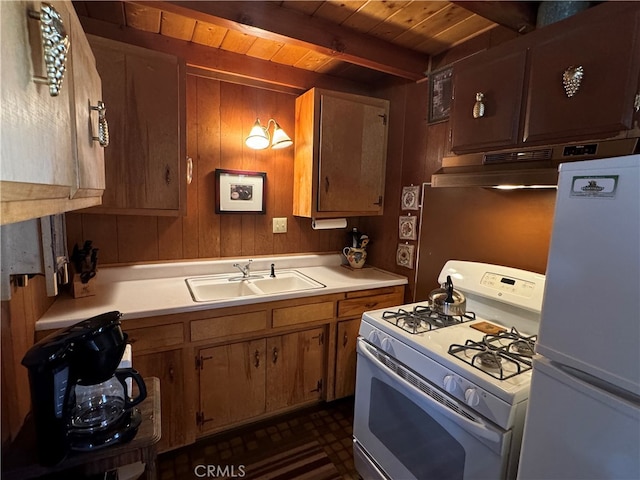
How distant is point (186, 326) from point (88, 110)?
1.08m

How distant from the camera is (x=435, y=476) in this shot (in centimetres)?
118

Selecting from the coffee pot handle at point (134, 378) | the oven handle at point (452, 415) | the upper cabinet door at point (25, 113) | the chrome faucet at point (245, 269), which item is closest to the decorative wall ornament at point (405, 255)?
the oven handle at point (452, 415)

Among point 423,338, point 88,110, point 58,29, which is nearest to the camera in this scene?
point 58,29

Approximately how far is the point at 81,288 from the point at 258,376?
1.05 meters

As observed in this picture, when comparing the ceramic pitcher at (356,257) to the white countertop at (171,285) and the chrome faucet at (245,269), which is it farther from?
the chrome faucet at (245,269)

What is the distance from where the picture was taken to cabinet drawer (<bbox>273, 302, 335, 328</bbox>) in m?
1.86

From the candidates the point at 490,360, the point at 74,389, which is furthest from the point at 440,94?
the point at 74,389

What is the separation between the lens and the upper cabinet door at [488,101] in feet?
4.16

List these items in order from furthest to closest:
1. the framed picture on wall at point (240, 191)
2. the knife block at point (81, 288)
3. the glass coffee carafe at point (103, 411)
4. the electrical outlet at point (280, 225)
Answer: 1. the electrical outlet at point (280, 225)
2. the framed picture on wall at point (240, 191)
3. the knife block at point (81, 288)
4. the glass coffee carafe at point (103, 411)

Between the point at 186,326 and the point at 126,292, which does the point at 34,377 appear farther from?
the point at 126,292

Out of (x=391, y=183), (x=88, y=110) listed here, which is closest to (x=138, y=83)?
(x=88, y=110)

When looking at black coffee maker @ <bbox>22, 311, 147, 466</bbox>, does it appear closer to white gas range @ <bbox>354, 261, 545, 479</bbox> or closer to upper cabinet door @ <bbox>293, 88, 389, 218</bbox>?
white gas range @ <bbox>354, 261, 545, 479</bbox>

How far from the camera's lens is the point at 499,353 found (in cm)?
120

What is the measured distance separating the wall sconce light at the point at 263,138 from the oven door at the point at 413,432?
4.51 feet
